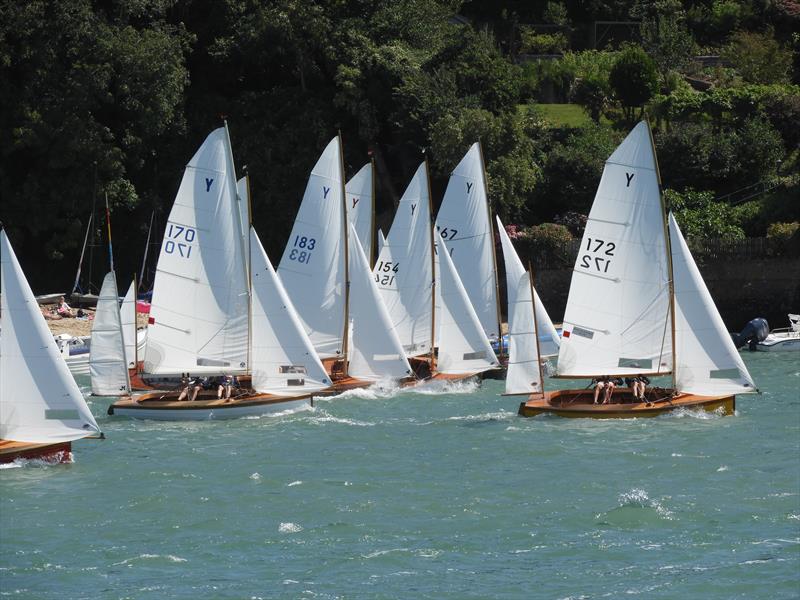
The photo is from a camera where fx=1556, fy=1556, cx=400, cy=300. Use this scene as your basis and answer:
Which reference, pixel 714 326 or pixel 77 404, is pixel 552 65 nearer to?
pixel 714 326

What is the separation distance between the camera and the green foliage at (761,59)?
67.4 m

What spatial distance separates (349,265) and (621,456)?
→ 1239 cm

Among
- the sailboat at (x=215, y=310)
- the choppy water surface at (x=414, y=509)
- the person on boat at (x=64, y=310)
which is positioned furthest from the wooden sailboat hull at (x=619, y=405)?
the person on boat at (x=64, y=310)

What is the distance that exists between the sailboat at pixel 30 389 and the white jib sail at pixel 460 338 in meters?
13.7

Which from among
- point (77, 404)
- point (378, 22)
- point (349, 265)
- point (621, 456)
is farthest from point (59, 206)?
point (621, 456)

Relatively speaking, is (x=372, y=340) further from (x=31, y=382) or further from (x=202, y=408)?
(x=31, y=382)

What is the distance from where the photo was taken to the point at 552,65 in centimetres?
7075

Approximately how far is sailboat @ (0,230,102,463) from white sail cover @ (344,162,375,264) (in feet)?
57.0

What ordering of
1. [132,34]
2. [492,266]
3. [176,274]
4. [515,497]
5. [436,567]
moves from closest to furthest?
[436,567]
[515,497]
[176,274]
[492,266]
[132,34]

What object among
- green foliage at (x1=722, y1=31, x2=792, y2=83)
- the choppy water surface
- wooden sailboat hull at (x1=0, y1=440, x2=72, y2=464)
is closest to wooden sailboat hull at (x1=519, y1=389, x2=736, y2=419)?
the choppy water surface

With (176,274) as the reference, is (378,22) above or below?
above

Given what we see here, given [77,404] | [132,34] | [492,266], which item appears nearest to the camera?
[77,404]

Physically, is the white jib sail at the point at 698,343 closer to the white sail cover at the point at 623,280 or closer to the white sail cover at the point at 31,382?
the white sail cover at the point at 623,280

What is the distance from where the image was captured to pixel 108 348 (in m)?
38.1
